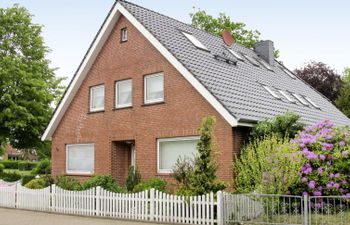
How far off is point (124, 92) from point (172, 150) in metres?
3.70

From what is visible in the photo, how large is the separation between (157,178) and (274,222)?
5.44 m

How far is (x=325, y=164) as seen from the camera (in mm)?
13641

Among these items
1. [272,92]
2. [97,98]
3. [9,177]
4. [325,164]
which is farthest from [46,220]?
[9,177]

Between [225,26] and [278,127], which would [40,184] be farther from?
[225,26]

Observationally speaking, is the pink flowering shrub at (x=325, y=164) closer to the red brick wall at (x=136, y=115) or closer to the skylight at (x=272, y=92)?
the red brick wall at (x=136, y=115)

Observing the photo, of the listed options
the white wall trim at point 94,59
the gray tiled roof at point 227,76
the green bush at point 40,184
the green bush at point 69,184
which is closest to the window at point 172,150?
the white wall trim at point 94,59

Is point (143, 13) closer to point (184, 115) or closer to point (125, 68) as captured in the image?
point (125, 68)

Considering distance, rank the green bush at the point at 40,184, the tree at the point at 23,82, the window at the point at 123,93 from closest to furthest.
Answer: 1. the window at the point at 123,93
2. the green bush at the point at 40,184
3. the tree at the point at 23,82

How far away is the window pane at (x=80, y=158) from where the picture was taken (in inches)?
793

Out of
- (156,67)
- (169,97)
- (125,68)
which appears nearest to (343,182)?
(169,97)

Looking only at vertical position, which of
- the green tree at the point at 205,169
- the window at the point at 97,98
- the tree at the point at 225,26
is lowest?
the green tree at the point at 205,169

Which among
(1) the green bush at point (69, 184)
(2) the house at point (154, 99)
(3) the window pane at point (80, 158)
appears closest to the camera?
(2) the house at point (154, 99)

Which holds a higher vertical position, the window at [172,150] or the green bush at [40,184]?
the window at [172,150]

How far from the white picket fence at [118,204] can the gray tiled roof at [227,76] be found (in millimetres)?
3312
